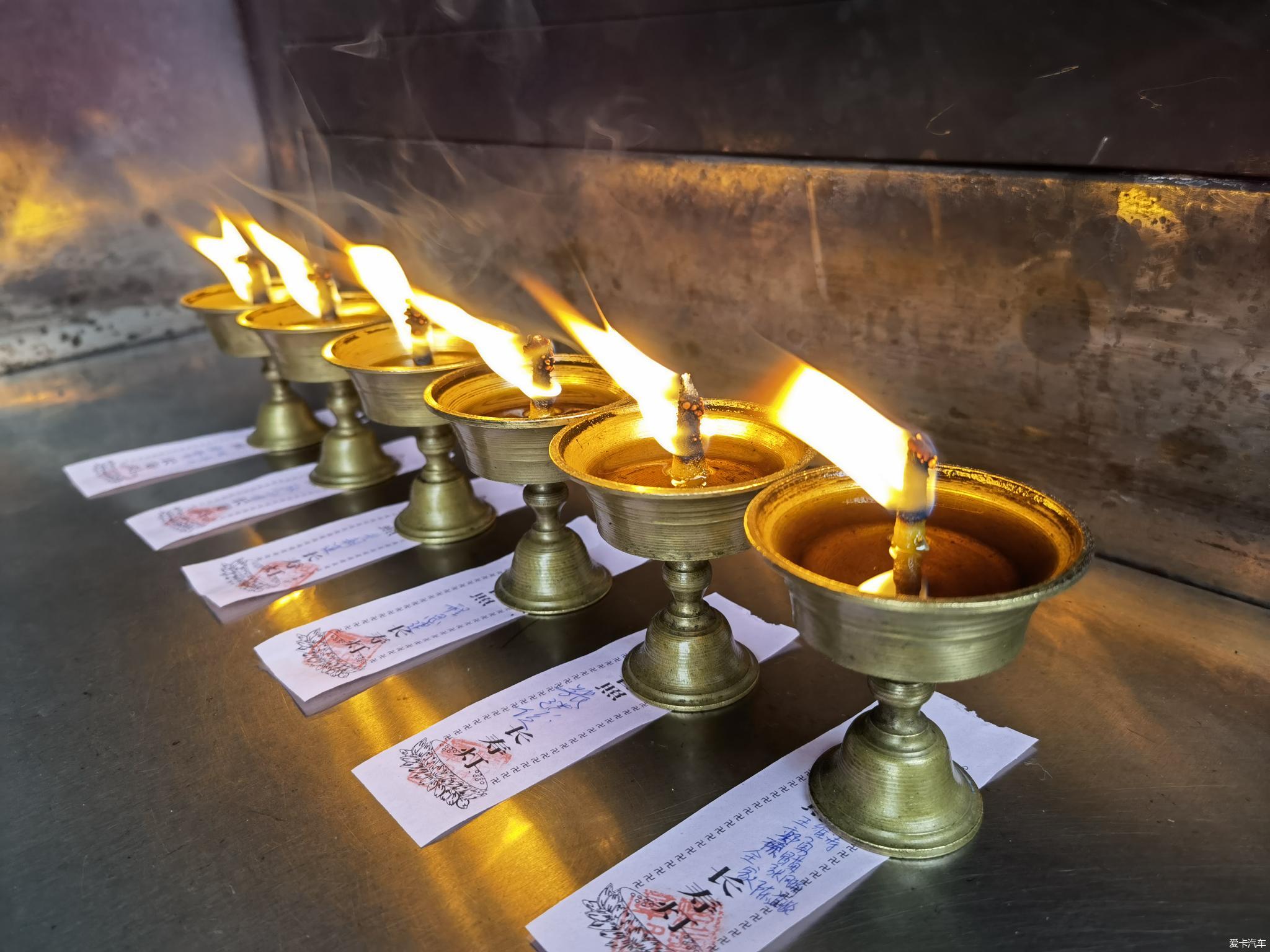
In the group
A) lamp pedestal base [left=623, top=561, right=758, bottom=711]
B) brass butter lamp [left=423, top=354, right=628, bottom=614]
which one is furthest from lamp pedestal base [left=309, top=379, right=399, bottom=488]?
lamp pedestal base [left=623, top=561, right=758, bottom=711]

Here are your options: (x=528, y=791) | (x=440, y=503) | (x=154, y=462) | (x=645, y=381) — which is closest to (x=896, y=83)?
(x=645, y=381)

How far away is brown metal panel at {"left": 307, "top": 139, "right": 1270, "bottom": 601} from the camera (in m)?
1.09

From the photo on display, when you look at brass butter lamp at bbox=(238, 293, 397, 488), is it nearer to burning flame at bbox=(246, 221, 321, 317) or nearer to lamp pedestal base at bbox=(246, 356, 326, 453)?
burning flame at bbox=(246, 221, 321, 317)

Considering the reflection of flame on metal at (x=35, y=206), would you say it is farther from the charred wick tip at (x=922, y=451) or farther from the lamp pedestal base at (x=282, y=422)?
the charred wick tip at (x=922, y=451)

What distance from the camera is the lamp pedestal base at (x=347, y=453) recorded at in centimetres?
171

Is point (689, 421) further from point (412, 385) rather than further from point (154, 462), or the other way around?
point (154, 462)

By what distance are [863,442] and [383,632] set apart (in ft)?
2.39

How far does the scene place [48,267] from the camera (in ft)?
8.68

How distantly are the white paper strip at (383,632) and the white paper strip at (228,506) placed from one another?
0.45 meters

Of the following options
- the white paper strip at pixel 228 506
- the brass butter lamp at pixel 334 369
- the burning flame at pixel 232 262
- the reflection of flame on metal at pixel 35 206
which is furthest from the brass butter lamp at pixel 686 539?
the reflection of flame on metal at pixel 35 206

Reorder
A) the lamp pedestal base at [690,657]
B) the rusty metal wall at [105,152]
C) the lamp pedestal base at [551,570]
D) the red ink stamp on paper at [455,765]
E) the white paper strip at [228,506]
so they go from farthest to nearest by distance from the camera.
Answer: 1. the rusty metal wall at [105,152]
2. the white paper strip at [228,506]
3. the lamp pedestal base at [551,570]
4. the lamp pedestal base at [690,657]
5. the red ink stamp on paper at [455,765]

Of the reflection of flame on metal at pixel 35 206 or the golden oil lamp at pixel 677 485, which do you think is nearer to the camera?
the golden oil lamp at pixel 677 485

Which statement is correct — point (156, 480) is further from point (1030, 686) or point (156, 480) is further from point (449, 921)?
point (1030, 686)

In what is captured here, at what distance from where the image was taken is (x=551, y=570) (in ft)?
4.21
